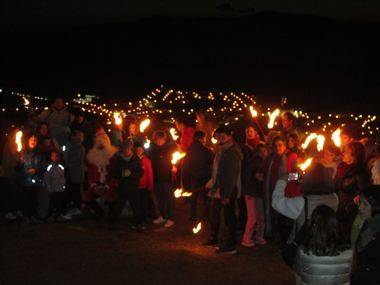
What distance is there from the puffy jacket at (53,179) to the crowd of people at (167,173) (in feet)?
0.06

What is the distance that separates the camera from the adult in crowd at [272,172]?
10.4 m

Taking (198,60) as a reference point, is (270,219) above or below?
below

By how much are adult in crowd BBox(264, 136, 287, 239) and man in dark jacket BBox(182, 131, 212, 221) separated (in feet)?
4.05

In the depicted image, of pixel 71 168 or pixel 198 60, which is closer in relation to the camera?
pixel 71 168

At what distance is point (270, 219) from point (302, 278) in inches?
196

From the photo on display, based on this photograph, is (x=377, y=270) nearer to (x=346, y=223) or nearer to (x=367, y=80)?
(x=346, y=223)

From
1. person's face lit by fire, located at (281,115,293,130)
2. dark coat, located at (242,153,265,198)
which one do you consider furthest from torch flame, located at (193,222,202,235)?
person's face lit by fire, located at (281,115,293,130)

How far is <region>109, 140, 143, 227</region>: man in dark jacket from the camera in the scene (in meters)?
11.5

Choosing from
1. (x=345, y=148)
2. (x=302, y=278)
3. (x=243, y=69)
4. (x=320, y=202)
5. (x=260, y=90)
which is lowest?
(x=302, y=278)

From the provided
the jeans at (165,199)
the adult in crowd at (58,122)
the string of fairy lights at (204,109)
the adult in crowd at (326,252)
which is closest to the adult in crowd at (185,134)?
the jeans at (165,199)

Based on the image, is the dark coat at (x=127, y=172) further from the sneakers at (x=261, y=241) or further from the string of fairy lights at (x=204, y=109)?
the string of fairy lights at (x=204, y=109)

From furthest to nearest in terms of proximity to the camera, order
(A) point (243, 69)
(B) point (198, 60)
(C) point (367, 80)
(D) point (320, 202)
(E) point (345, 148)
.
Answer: (B) point (198, 60) < (A) point (243, 69) < (C) point (367, 80) < (E) point (345, 148) < (D) point (320, 202)

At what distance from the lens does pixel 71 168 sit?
12.4 m

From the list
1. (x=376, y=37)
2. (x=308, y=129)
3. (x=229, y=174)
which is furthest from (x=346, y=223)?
(x=376, y=37)
